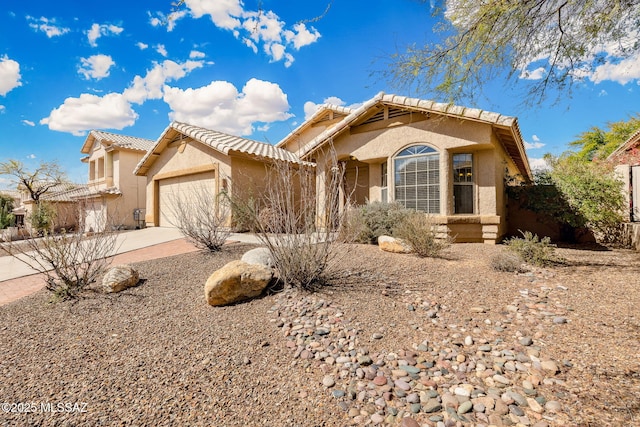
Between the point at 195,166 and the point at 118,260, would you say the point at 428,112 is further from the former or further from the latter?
the point at 118,260

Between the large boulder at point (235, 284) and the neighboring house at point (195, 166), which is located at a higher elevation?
the neighboring house at point (195, 166)

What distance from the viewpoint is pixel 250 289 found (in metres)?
4.46

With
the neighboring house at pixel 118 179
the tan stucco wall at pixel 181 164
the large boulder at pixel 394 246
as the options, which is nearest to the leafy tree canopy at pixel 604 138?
the large boulder at pixel 394 246

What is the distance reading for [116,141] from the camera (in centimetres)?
2030

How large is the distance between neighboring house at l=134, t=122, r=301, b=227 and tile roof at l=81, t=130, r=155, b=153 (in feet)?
16.9

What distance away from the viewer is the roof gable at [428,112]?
801 cm

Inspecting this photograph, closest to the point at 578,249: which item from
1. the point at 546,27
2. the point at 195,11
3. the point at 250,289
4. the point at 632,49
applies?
the point at 632,49


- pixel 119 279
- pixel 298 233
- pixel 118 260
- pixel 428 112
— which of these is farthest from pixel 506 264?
pixel 118 260

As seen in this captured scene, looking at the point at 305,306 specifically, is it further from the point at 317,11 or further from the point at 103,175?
the point at 103,175

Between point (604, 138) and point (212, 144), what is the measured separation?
32397mm

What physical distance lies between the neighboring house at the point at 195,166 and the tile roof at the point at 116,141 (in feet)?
16.9

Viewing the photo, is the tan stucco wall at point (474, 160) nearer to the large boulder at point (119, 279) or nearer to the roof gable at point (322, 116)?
A: the large boulder at point (119, 279)

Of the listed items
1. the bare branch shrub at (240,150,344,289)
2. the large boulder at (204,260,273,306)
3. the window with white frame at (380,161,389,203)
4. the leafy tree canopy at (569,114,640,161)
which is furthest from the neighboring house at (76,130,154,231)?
the leafy tree canopy at (569,114,640,161)

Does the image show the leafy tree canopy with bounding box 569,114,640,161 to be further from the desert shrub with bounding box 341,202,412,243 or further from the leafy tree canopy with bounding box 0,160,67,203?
the leafy tree canopy with bounding box 0,160,67,203
